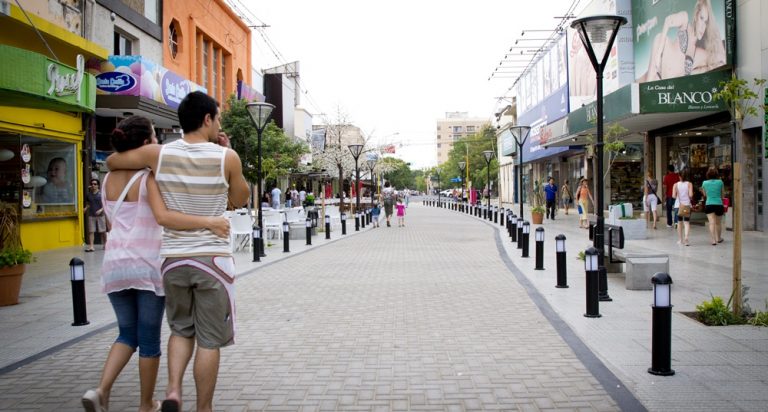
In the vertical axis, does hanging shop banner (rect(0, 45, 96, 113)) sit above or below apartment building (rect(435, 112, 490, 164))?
below

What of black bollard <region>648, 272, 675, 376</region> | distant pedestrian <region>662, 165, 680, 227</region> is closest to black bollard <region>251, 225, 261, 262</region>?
black bollard <region>648, 272, 675, 376</region>

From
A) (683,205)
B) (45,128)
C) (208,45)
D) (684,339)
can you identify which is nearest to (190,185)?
(684,339)

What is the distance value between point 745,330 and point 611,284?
10.3ft

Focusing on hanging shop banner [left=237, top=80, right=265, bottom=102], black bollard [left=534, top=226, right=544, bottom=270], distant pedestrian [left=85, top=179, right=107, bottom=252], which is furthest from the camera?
hanging shop banner [left=237, top=80, right=265, bottom=102]

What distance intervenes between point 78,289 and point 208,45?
23.8 metres

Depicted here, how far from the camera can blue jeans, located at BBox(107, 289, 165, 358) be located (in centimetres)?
377

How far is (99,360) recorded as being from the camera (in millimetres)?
5496

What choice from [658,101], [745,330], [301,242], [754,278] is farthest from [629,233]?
[745,330]

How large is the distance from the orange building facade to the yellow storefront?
7.00m

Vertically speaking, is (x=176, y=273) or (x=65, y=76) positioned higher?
(x=65, y=76)

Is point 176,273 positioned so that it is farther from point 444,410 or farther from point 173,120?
point 173,120

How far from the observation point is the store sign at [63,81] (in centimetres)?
1190

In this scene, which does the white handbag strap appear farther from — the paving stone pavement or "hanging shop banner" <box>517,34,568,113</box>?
"hanging shop banner" <box>517,34,568,113</box>

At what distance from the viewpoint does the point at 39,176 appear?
651 inches
